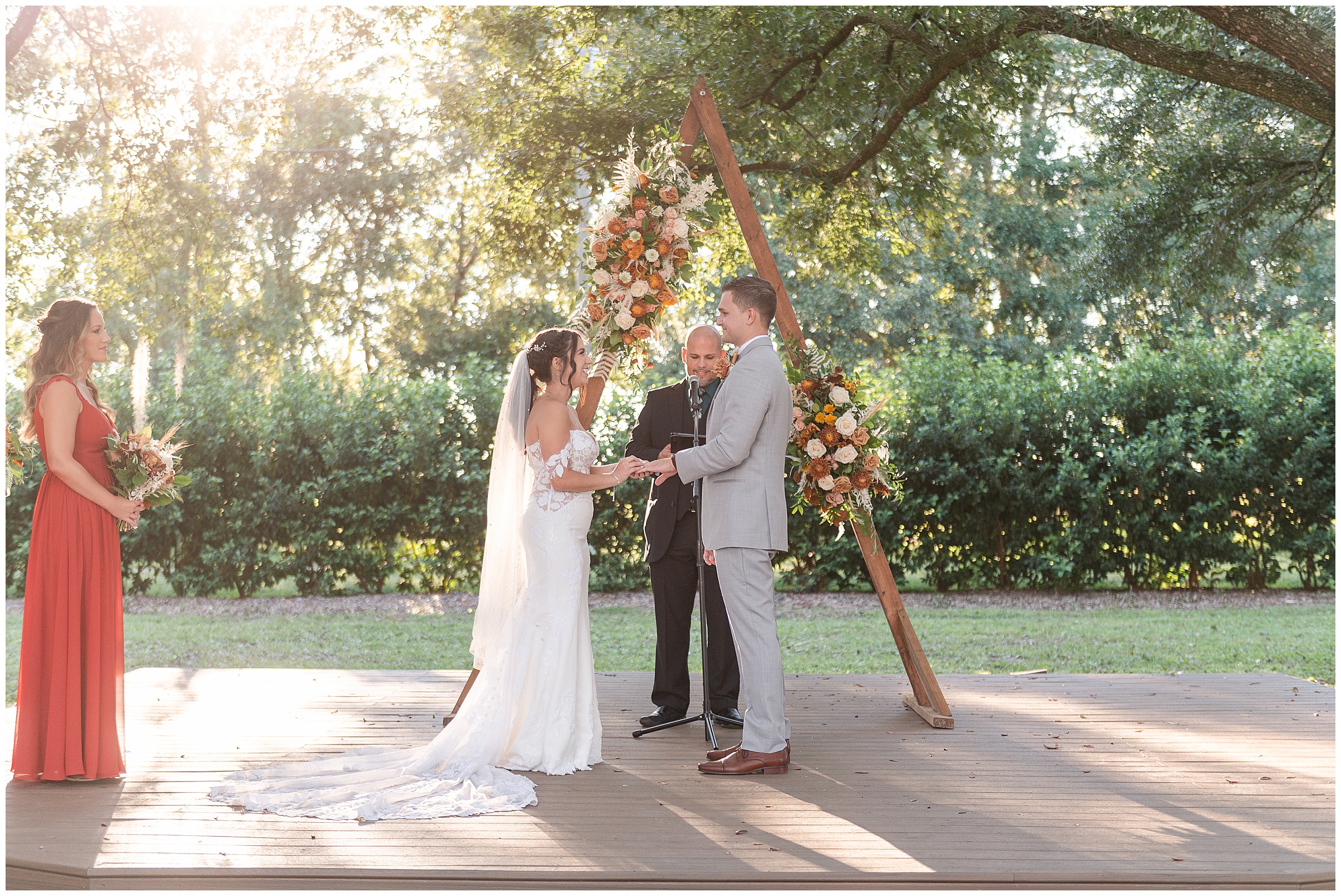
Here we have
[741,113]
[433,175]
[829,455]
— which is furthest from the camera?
[433,175]

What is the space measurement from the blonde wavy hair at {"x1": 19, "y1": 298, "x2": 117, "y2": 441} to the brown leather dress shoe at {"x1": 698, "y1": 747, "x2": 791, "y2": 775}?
3.00 meters

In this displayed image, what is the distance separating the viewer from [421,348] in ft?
61.0

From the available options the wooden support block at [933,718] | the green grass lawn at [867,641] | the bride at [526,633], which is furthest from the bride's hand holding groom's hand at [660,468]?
the green grass lawn at [867,641]

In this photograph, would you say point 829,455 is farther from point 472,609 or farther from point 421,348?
point 421,348

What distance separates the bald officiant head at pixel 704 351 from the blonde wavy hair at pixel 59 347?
2487 millimetres

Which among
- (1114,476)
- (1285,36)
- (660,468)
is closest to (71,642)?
(660,468)

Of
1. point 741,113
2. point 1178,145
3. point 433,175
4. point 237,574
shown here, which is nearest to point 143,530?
point 237,574

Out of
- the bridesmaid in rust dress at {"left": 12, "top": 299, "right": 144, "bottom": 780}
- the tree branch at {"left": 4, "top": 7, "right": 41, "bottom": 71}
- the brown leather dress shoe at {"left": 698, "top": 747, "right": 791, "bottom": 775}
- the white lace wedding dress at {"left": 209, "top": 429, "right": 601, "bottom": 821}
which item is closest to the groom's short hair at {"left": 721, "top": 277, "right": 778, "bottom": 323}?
the white lace wedding dress at {"left": 209, "top": 429, "right": 601, "bottom": 821}

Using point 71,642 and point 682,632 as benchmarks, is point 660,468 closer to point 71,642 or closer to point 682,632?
point 682,632

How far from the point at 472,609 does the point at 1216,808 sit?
7.51 m

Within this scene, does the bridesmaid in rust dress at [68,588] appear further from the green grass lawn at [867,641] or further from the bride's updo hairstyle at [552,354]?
the green grass lawn at [867,641]

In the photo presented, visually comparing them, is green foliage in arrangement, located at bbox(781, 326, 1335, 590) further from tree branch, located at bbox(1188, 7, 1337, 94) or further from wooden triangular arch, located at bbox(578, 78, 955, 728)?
wooden triangular arch, located at bbox(578, 78, 955, 728)

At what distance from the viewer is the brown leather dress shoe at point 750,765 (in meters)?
4.59

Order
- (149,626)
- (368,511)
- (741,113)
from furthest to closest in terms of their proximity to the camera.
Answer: (368,511), (149,626), (741,113)
